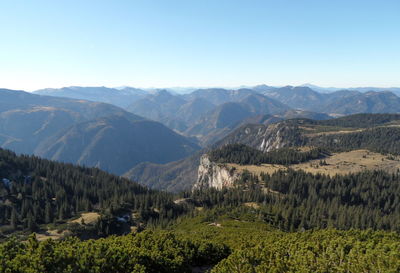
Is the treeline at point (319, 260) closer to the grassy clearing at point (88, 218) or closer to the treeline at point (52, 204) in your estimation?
the treeline at point (52, 204)

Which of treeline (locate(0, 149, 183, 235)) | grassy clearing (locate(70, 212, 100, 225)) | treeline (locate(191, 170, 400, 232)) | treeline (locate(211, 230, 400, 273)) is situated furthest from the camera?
treeline (locate(0, 149, 183, 235))

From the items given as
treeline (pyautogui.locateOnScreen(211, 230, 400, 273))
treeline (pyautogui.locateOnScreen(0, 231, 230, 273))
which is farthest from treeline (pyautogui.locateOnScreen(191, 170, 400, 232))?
treeline (pyautogui.locateOnScreen(0, 231, 230, 273))

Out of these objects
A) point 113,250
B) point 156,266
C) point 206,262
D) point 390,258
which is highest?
point 390,258

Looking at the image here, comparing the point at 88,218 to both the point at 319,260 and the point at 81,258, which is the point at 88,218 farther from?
the point at 319,260

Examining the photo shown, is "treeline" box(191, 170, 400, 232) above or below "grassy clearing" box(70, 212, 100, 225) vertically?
above

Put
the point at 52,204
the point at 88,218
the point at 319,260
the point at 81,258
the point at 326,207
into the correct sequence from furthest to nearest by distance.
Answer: the point at 52,204 < the point at 326,207 < the point at 88,218 < the point at 319,260 < the point at 81,258

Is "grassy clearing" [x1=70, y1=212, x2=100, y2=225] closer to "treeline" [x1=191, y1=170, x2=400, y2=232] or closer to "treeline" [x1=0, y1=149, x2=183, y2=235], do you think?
"treeline" [x1=0, y1=149, x2=183, y2=235]

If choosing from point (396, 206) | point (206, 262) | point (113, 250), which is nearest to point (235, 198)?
point (396, 206)

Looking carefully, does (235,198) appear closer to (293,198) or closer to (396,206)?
(293,198)

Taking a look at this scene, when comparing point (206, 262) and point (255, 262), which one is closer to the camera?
point (255, 262)

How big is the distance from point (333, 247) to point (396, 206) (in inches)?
6815

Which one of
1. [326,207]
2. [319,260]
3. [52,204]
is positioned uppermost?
[319,260]

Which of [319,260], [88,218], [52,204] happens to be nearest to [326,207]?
[319,260]

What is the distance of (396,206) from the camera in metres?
174
